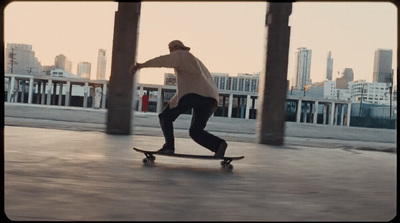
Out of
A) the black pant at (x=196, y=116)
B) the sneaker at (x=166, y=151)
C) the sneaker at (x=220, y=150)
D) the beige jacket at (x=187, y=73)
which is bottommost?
the sneaker at (x=166, y=151)

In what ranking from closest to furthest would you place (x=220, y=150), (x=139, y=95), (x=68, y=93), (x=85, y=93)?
1. (x=220, y=150)
2. (x=68, y=93)
3. (x=85, y=93)
4. (x=139, y=95)

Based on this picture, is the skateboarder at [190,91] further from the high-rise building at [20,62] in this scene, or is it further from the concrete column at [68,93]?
the high-rise building at [20,62]

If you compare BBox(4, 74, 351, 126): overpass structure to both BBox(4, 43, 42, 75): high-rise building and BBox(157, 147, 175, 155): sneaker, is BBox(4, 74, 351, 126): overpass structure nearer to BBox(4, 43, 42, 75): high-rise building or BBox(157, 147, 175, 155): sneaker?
BBox(4, 43, 42, 75): high-rise building

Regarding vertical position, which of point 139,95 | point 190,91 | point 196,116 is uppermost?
point 139,95

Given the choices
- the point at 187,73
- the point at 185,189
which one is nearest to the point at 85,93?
the point at 187,73

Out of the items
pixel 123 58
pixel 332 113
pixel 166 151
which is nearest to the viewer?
pixel 166 151

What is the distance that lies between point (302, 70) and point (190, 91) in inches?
5897

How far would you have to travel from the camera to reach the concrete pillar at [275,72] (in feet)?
39.9

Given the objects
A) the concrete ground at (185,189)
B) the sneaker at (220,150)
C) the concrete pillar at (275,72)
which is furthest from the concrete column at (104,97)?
the sneaker at (220,150)

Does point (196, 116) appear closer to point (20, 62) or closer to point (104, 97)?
point (104, 97)

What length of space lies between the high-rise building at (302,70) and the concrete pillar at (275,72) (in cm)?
13460

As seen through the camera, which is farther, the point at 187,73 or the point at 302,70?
the point at 302,70

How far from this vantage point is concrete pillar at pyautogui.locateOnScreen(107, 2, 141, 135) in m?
12.7

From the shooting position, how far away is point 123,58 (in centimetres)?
1275
